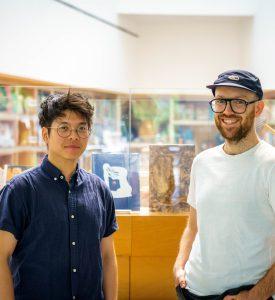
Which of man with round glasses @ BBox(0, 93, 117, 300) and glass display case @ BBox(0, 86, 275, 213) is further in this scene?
glass display case @ BBox(0, 86, 275, 213)

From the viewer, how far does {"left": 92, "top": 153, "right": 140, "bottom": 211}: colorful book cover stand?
8.59 feet

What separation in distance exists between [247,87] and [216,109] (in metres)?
0.15

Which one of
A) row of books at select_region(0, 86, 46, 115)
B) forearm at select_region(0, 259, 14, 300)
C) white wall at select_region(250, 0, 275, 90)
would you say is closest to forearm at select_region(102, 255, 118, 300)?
forearm at select_region(0, 259, 14, 300)

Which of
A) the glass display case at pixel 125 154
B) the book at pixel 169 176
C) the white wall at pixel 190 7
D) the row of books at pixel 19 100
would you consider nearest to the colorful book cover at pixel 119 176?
the glass display case at pixel 125 154

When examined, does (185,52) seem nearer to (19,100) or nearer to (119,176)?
(19,100)

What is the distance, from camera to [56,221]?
1473 mm

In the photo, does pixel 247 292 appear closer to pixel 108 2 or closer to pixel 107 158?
pixel 107 158

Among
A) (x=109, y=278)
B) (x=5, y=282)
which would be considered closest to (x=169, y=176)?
(x=109, y=278)

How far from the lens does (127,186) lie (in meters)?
2.64

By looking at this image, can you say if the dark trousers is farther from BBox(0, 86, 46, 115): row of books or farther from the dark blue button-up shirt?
BBox(0, 86, 46, 115): row of books

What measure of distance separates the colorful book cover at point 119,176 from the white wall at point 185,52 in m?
4.46

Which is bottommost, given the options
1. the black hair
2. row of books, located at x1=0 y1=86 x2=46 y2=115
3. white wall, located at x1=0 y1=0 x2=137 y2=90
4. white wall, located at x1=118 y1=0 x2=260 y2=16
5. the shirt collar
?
the shirt collar

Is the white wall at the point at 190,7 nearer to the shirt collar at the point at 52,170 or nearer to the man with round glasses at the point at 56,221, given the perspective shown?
the man with round glasses at the point at 56,221

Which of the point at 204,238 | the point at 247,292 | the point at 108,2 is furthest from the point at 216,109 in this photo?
the point at 108,2
